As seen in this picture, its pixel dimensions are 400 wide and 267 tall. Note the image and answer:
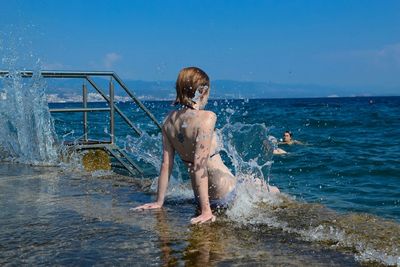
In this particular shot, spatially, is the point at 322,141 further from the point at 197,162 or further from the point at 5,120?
the point at 197,162

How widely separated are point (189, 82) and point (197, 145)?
1.73 feet

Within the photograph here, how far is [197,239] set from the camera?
140 inches

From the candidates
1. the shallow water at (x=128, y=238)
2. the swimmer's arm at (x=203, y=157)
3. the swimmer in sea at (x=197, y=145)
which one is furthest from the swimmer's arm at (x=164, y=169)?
the swimmer's arm at (x=203, y=157)

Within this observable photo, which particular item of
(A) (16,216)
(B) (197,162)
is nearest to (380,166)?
(B) (197,162)

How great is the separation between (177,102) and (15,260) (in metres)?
1.87

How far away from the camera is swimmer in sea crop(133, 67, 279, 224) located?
4207 mm

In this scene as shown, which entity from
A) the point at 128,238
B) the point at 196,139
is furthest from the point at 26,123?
the point at 128,238

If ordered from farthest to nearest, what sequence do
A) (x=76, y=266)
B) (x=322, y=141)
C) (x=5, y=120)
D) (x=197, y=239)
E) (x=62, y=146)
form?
1. (x=322, y=141)
2. (x=5, y=120)
3. (x=62, y=146)
4. (x=197, y=239)
5. (x=76, y=266)

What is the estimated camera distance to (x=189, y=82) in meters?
4.18

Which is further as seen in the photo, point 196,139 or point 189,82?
point 196,139

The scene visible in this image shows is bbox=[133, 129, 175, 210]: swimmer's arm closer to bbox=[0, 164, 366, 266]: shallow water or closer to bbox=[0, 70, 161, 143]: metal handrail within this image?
bbox=[0, 164, 366, 266]: shallow water

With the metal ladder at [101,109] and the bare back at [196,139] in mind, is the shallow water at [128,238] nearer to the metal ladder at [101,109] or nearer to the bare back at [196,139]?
the bare back at [196,139]

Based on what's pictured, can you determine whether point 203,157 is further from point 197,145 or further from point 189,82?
point 189,82

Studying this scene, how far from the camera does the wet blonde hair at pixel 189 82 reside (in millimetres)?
4172
